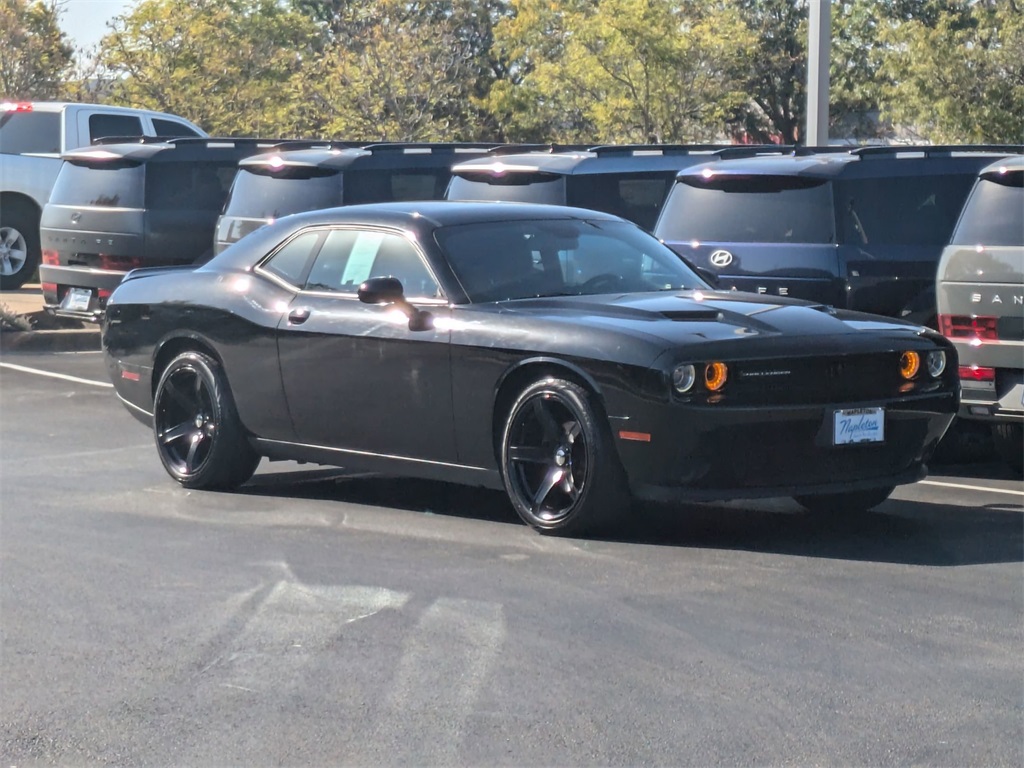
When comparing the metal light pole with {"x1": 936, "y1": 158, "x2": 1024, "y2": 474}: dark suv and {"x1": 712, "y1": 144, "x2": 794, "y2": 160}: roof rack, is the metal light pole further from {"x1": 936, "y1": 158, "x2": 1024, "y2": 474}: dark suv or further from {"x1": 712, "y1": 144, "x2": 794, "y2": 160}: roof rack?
{"x1": 936, "y1": 158, "x2": 1024, "y2": 474}: dark suv

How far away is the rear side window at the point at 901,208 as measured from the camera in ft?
33.2

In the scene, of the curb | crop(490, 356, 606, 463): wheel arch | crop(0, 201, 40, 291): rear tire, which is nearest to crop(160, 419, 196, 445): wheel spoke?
crop(490, 356, 606, 463): wheel arch

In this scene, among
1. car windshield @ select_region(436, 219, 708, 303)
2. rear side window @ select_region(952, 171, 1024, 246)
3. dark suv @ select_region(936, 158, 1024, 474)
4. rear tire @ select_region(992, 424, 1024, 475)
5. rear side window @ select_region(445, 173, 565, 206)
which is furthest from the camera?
rear side window @ select_region(445, 173, 565, 206)

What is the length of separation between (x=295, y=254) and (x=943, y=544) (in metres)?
3.62

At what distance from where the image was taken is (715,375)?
6.86 meters

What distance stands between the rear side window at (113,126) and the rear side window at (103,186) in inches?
203

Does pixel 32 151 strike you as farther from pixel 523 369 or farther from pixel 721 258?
pixel 523 369

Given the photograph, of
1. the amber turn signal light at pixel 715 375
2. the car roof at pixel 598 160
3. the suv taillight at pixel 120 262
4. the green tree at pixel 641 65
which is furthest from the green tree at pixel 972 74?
the amber turn signal light at pixel 715 375

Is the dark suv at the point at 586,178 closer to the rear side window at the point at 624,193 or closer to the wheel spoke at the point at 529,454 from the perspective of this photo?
the rear side window at the point at 624,193

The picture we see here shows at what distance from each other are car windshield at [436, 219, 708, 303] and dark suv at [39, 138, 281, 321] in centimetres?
797

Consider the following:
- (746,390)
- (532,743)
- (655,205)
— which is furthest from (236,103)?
(532,743)

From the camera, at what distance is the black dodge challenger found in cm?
693

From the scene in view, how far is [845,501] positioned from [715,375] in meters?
1.34

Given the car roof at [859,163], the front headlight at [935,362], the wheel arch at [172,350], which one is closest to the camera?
the front headlight at [935,362]
